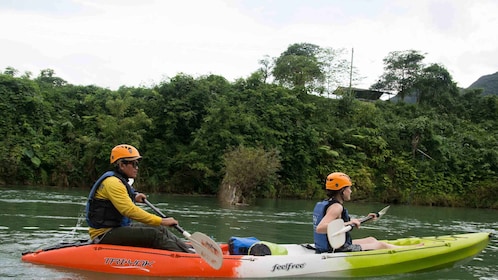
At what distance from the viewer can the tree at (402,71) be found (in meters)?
35.1

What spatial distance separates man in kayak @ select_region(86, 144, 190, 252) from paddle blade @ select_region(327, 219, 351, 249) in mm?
1839

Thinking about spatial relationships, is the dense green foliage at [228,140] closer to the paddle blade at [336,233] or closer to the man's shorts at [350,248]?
the man's shorts at [350,248]

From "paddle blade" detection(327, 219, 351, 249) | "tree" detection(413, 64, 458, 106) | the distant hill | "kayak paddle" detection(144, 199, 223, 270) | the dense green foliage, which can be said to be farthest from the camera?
the distant hill

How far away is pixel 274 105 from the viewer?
26.7 metres

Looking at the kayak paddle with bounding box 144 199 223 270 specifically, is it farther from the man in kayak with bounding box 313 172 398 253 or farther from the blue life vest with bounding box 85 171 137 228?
the man in kayak with bounding box 313 172 398 253

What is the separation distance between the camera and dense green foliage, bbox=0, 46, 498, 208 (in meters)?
23.5

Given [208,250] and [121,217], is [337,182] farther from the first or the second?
[121,217]

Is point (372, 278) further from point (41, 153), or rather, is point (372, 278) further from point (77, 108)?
point (77, 108)

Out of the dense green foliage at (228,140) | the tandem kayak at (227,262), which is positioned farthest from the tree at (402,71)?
the tandem kayak at (227,262)

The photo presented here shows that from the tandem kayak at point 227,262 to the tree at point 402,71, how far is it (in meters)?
30.0

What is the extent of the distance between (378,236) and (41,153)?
1745 cm

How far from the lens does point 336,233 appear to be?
6605mm

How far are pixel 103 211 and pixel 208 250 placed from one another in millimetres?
1357

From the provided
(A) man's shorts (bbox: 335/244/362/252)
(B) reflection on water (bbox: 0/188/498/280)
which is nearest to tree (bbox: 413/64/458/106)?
(B) reflection on water (bbox: 0/188/498/280)
